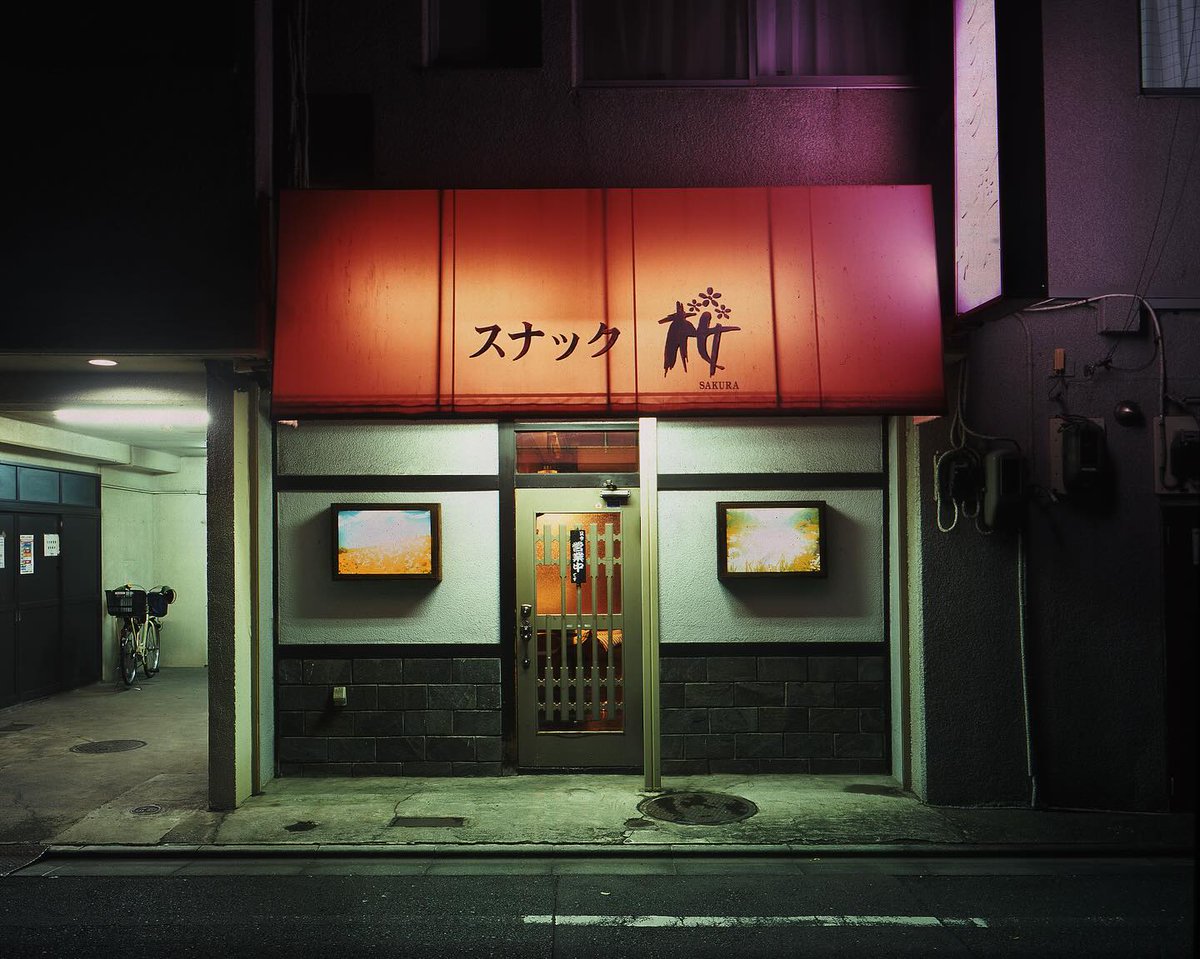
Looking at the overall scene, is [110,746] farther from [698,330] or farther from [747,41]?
[747,41]

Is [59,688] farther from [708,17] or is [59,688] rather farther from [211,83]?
[708,17]

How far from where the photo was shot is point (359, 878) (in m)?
5.90

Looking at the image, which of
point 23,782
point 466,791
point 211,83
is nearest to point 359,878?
point 466,791

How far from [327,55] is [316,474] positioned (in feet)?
13.2

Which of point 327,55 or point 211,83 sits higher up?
point 327,55

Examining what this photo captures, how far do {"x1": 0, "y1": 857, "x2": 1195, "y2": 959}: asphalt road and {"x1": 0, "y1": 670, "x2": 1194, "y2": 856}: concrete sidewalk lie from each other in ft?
0.53

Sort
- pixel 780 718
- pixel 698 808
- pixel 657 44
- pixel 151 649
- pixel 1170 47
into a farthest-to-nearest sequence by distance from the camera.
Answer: pixel 151 649
pixel 657 44
pixel 780 718
pixel 1170 47
pixel 698 808

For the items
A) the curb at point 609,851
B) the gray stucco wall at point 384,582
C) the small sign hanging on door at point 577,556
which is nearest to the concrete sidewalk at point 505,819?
the curb at point 609,851

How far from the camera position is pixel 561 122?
317 inches

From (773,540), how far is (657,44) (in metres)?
5.03

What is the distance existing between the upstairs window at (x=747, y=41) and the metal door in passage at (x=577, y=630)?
428 centimetres

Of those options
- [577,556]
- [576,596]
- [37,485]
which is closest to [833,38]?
[577,556]

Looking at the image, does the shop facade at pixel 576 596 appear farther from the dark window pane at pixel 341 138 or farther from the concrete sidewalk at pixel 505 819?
the dark window pane at pixel 341 138

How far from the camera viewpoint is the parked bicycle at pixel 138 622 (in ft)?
42.9
